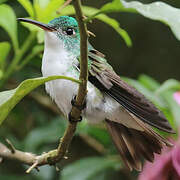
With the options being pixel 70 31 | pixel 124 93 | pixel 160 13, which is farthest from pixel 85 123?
pixel 160 13

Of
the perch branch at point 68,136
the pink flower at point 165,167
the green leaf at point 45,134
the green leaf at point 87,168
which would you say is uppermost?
the perch branch at point 68,136

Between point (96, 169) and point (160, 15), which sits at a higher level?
→ point (160, 15)

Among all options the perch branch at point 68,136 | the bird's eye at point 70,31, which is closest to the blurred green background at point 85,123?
the bird's eye at point 70,31

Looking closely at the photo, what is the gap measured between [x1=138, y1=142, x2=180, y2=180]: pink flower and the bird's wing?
26 cm

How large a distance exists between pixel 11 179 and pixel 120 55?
1558mm

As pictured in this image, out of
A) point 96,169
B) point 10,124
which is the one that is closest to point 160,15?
point 96,169

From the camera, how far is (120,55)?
4.02 m

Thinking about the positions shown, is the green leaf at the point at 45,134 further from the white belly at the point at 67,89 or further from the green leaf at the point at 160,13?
the green leaf at the point at 160,13

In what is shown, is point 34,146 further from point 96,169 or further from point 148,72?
point 148,72

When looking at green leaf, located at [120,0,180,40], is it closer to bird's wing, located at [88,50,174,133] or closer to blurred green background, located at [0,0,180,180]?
bird's wing, located at [88,50,174,133]

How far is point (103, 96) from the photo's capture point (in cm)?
208

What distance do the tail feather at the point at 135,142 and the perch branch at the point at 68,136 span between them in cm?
47

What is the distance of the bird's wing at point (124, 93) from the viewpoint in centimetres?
175

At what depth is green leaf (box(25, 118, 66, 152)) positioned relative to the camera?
9.36ft
